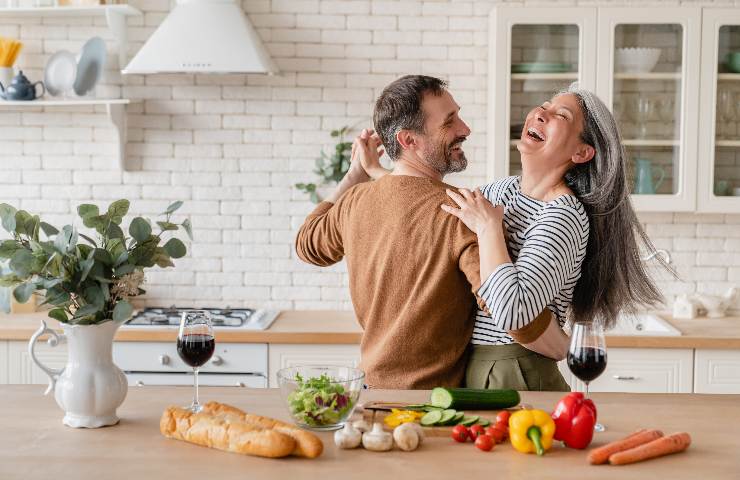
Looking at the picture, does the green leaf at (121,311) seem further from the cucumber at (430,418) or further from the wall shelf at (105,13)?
the wall shelf at (105,13)

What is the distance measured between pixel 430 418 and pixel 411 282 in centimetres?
51

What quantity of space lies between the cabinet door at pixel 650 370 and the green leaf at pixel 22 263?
2554 mm

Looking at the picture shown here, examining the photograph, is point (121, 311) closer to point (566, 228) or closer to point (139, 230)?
point (139, 230)

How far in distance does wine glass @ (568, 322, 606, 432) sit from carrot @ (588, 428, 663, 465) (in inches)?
6.0

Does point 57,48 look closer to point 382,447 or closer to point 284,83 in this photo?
point 284,83

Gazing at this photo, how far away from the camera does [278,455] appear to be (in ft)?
5.77

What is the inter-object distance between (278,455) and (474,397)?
52cm

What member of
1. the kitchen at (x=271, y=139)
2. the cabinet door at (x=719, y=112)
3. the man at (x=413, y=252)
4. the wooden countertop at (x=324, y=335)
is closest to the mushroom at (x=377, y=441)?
the man at (x=413, y=252)

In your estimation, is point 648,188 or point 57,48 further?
point 57,48

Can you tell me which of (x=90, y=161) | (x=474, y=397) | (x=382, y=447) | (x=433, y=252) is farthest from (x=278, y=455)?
(x=90, y=161)

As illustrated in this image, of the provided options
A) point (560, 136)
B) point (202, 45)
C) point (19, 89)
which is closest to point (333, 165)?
point (202, 45)

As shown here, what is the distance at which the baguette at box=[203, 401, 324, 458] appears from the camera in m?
1.76

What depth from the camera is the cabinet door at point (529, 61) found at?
4.02 metres

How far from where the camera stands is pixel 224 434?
1808 mm
